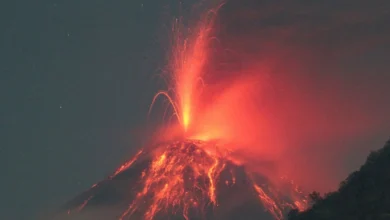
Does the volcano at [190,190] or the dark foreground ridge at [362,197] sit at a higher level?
the volcano at [190,190]

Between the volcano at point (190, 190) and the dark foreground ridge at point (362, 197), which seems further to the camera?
the volcano at point (190, 190)

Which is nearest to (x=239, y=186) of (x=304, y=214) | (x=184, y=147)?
(x=184, y=147)

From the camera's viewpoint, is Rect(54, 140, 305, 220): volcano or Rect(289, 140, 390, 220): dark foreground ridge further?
Rect(54, 140, 305, 220): volcano

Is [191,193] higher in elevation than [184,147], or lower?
lower

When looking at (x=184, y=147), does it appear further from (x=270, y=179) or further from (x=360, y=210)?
(x=360, y=210)

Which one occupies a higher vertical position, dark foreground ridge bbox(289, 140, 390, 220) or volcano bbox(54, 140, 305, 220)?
volcano bbox(54, 140, 305, 220)
